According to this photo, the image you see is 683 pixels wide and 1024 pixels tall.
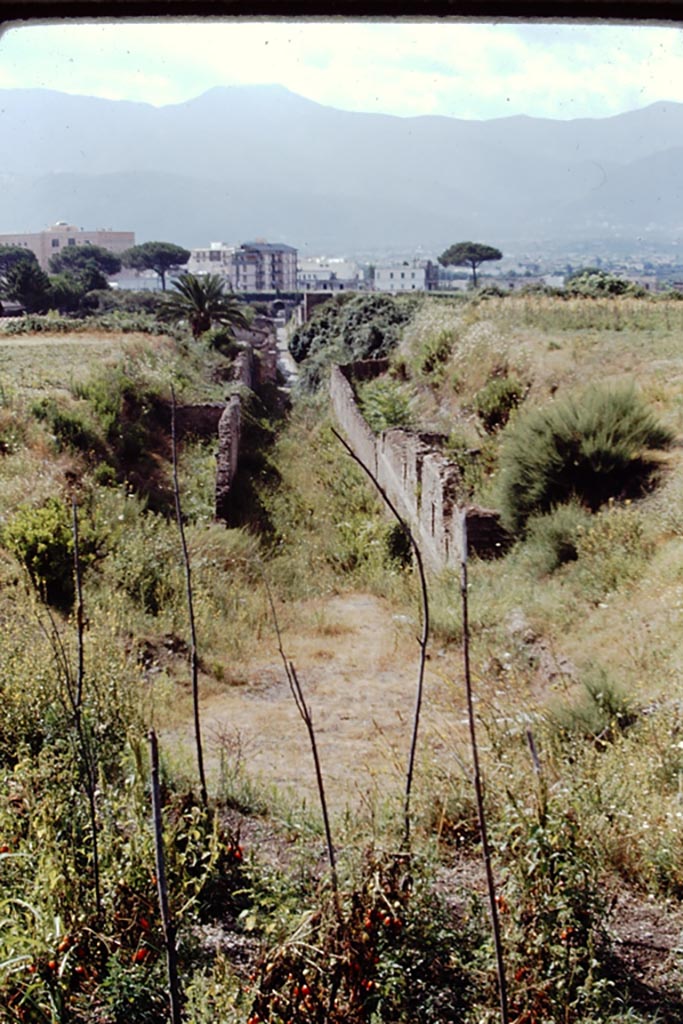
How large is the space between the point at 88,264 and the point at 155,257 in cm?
796

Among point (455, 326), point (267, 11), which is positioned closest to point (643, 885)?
point (267, 11)

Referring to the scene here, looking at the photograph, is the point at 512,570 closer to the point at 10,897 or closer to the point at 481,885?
the point at 481,885

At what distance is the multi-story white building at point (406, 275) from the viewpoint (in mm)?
60969

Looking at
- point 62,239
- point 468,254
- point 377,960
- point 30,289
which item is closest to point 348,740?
point 377,960

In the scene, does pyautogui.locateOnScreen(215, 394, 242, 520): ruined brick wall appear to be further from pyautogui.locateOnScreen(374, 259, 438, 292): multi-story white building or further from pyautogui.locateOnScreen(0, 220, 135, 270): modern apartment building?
pyautogui.locateOnScreen(374, 259, 438, 292): multi-story white building

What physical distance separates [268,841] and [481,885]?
99cm

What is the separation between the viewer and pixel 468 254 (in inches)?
2216

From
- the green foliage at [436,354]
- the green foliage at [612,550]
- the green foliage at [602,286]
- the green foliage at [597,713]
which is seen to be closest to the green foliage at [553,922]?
the green foliage at [597,713]

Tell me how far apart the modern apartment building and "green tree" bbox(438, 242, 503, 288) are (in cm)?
2482

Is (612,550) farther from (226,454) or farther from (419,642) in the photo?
(226,454)

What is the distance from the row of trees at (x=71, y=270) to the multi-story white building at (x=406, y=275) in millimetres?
22206

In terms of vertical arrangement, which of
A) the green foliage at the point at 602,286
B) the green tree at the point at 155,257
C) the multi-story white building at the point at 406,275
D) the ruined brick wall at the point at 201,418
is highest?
the multi-story white building at the point at 406,275

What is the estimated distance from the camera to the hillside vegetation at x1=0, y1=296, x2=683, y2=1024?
2689 mm

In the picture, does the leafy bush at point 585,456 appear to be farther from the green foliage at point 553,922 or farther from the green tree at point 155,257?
the green tree at point 155,257
